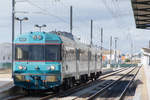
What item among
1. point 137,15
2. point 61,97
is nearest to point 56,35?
point 61,97

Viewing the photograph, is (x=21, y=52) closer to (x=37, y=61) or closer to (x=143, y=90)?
(x=37, y=61)

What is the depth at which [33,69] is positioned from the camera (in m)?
17.5

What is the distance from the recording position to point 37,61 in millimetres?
17719

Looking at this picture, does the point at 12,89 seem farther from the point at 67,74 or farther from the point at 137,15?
the point at 137,15

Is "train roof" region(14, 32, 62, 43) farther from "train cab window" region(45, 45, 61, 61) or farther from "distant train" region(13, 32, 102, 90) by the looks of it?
"train cab window" region(45, 45, 61, 61)

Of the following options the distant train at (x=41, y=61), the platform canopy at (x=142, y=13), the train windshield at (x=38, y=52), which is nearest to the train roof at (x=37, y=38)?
the distant train at (x=41, y=61)

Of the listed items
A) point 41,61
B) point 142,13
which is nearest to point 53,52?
point 41,61

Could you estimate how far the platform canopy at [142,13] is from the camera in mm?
15453

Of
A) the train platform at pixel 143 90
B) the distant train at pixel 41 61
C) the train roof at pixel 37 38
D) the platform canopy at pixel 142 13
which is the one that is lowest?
the train platform at pixel 143 90

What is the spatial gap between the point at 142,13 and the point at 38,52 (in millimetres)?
5867

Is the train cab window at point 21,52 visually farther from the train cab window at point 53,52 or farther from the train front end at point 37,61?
the train cab window at point 53,52

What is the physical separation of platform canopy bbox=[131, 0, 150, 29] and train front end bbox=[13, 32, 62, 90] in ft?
14.0

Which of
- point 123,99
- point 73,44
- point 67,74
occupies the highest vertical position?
point 73,44

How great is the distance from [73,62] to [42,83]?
351cm
